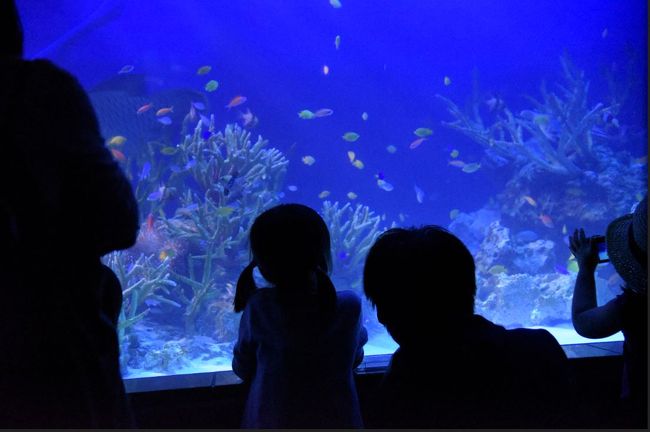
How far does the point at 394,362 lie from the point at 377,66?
99.6 feet

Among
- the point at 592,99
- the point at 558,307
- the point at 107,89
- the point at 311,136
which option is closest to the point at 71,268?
the point at 558,307

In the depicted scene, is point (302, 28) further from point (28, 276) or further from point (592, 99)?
point (28, 276)

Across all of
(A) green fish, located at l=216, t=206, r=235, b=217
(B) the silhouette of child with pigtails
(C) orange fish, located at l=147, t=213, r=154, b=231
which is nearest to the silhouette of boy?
(B) the silhouette of child with pigtails

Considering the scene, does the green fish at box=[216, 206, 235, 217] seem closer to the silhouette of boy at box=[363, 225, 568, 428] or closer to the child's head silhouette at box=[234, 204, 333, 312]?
the child's head silhouette at box=[234, 204, 333, 312]

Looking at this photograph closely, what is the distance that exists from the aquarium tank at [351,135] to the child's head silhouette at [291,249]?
3.38ft

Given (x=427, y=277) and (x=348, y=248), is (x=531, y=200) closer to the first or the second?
(x=348, y=248)

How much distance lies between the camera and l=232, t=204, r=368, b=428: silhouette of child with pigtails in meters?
1.38

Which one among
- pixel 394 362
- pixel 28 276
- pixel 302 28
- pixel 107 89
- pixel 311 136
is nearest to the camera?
pixel 28 276

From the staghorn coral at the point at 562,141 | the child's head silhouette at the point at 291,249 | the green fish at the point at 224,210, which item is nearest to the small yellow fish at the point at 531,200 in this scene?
the staghorn coral at the point at 562,141

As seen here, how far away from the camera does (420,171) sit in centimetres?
2064

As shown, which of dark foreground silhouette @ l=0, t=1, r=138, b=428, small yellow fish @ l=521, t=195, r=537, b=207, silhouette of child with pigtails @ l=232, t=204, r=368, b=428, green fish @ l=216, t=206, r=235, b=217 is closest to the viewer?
dark foreground silhouette @ l=0, t=1, r=138, b=428

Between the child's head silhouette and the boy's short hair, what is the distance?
0.95 ft

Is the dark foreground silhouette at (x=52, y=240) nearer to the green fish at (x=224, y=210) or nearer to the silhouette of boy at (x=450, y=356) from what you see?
the silhouette of boy at (x=450, y=356)

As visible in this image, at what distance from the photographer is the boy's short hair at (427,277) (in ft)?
3.81
